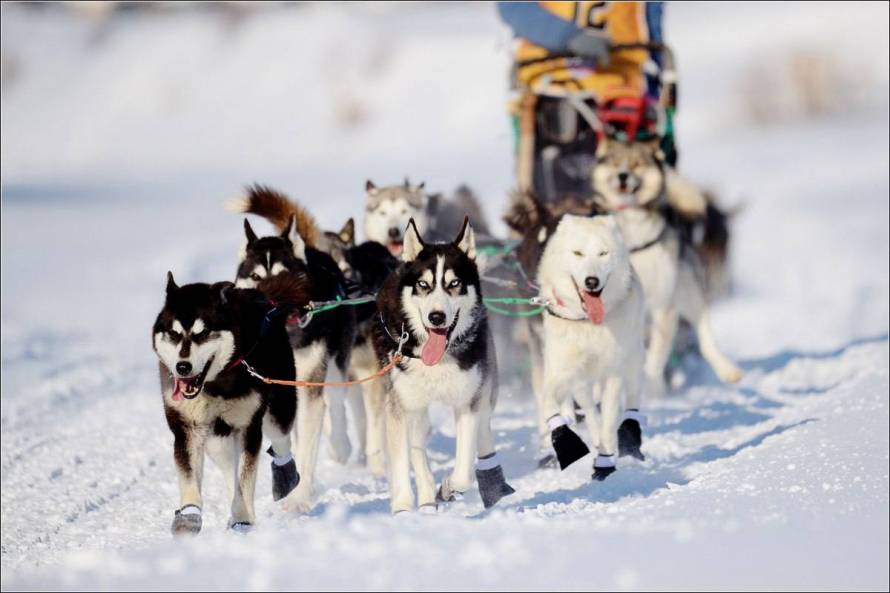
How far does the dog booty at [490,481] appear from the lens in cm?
415

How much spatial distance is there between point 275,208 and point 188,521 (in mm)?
1534

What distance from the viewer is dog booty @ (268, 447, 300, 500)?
423 cm

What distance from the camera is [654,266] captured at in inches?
239

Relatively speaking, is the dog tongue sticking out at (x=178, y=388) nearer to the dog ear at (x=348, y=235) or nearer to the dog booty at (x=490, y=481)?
the dog booty at (x=490, y=481)

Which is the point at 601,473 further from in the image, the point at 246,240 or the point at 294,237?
the point at 246,240

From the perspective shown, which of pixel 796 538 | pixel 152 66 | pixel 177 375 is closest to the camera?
pixel 796 538

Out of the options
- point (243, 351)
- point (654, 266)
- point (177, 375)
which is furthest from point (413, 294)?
point (654, 266)

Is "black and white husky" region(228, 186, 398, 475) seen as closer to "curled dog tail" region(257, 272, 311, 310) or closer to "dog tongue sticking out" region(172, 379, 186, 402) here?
"curled dog tail" region(257, 272, 311, 310)

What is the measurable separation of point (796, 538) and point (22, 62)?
2602 cm

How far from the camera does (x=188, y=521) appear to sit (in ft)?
11.9

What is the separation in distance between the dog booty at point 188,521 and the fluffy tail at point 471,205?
341 centimetres

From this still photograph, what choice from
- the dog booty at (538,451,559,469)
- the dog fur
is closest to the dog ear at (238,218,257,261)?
the dog booty at (538,451,559,469)

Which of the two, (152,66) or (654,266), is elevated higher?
(152,66)

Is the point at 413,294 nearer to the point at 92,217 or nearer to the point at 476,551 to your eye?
the point at 476,551
